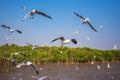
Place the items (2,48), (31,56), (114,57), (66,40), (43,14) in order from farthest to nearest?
(114,57) < (2,48) < (31,56) < (66,40) < (43,14)

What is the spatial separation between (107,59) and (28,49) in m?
24.5

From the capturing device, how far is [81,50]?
91.2 meters

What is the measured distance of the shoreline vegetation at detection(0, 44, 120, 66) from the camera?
7312cm

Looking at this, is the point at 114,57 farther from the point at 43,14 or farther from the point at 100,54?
the point at 43,14

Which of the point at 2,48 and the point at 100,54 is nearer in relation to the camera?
the point at 2,48

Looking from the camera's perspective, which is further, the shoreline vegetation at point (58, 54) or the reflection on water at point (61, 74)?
the shoreline vegetation at point (58, 54)

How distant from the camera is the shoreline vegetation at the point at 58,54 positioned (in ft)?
240

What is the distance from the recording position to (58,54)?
78438mm

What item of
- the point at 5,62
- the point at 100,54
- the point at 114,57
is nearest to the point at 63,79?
the point at 5,62

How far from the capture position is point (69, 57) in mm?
80688

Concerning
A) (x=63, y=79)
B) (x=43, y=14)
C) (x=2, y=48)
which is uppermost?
(x=2, y=48)

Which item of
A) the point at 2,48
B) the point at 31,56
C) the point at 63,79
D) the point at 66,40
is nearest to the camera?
the point at 66,40

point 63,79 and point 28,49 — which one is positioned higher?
point 28,49

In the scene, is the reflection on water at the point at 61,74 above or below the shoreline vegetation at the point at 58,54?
below
